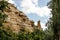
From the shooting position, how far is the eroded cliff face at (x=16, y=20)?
9062 cm

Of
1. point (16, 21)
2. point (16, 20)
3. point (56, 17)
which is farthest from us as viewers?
point (16, 20)

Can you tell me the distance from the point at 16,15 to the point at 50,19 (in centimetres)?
8893

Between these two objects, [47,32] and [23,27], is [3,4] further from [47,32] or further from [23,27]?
[23,27]

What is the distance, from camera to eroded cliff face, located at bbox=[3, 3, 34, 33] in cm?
9062

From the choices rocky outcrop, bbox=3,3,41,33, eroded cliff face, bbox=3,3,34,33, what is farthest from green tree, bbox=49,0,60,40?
eroded cliff face, bbox=3,3,34,33

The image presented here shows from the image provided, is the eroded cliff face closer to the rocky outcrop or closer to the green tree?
the rocky outcrop

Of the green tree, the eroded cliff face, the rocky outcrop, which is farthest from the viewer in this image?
the eroded cliff face

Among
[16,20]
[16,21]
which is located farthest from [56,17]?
[16,20]

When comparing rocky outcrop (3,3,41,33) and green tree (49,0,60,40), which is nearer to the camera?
green tree (49,0,60,40)

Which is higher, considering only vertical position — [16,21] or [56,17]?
[56,17]

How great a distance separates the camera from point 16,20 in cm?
10094

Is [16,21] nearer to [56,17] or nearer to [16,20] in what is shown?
[16,20]

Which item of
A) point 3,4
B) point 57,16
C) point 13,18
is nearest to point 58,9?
point 57,16

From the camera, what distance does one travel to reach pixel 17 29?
9062 centimetres
